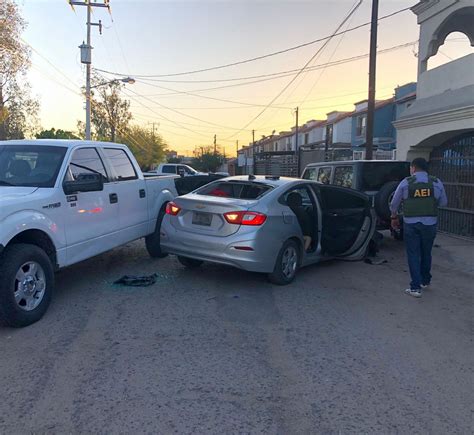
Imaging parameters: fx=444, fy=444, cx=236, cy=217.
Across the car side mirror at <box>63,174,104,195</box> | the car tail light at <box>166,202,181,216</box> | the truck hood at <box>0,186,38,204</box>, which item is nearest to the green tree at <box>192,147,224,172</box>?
the car tail light at <box>166,202,181,216</box>

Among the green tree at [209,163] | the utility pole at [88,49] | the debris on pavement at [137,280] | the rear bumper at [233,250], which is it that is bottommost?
the green tree at [209,163]

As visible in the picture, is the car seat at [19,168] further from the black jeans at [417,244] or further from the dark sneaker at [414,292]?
the dark sneaker at [414,292]

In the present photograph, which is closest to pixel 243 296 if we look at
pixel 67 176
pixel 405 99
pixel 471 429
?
pixel 67 176

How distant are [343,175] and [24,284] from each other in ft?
22.8

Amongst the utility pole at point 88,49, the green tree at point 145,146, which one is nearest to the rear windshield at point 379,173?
the utility pole at point 88,49

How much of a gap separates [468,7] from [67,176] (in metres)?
10.5

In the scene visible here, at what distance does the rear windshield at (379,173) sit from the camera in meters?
9.18

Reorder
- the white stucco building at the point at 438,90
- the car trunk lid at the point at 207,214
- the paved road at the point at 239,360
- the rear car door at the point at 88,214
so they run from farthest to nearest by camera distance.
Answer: the white stucco building at the point at 438,90, the car trunk lid at the point at 207,214, the rear car door at the point at 88,214, the paved road at the point at 239,360

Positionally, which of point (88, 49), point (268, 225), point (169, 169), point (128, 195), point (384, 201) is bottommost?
point (169, 169)

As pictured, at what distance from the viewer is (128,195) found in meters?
6.68

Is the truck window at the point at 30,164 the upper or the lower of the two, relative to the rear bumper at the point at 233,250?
upper

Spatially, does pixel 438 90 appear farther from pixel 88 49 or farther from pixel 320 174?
pixel 88 49

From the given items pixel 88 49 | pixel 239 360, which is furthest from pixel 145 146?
pixel 239 360

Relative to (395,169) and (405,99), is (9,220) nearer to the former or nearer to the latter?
(395,169)
